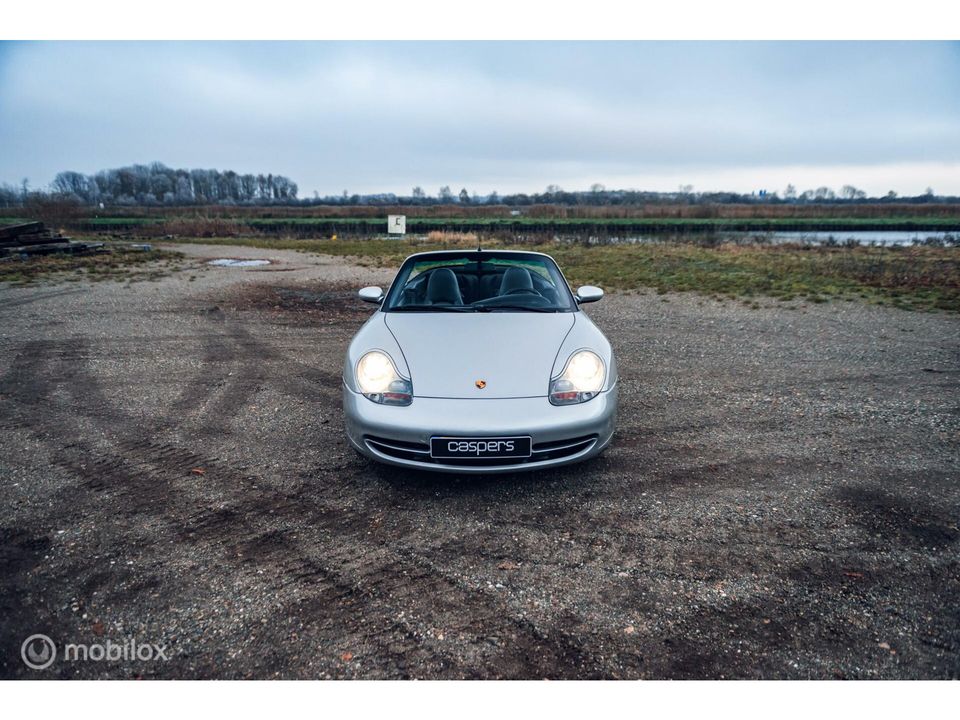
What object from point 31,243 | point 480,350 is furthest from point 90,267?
point 480,350

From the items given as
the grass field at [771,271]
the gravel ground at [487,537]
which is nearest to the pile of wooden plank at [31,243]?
the grass field at [771,271]

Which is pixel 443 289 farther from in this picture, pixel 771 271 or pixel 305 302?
pixel 771 271

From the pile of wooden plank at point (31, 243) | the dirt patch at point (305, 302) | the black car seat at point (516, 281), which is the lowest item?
the dirt patch at point (305, 302)

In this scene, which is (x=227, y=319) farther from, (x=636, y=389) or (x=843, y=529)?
(x=843, y=529)

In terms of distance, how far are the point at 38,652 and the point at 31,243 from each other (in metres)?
22.0

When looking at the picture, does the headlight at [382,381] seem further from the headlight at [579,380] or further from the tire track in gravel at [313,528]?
the headlight at [579,380]

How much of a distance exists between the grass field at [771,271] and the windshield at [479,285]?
7747 mm

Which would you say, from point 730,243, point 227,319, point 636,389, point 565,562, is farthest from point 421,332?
point 730,243

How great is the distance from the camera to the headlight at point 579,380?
137 inches

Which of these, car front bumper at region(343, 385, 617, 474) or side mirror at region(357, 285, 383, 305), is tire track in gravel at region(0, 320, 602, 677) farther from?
side mirror at region(357, 285, 383, 305)

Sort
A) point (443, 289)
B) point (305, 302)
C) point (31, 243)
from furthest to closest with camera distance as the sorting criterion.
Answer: point (31, 243) < point (305, 302) < point (443, 289)

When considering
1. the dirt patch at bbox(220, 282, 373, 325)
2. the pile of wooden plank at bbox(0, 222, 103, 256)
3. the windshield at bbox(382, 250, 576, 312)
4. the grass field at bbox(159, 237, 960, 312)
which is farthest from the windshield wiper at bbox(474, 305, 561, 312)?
the pile of wooden plank at bbox(0, 222, 103, 256)

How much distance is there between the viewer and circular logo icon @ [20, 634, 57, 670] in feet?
7.07

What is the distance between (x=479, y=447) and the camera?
3219 millimetres
